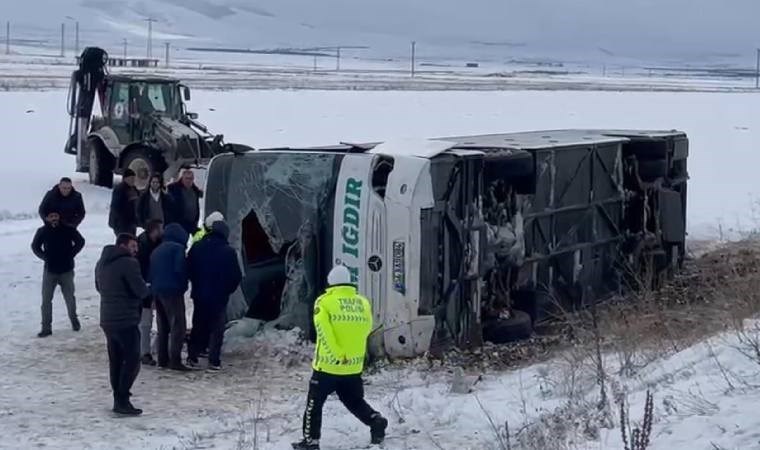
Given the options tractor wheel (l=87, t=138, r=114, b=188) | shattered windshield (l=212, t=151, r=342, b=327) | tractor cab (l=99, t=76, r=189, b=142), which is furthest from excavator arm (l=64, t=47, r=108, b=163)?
shattered windshield (l=212, t=151, r=342, b=327)

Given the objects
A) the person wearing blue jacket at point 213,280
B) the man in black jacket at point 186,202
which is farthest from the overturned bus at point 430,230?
the man in black jacket at point 186,202

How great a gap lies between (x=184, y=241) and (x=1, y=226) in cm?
927

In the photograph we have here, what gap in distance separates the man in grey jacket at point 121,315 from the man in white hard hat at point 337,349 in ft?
6.08

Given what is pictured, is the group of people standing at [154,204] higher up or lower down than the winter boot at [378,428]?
higher up

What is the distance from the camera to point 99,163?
25.4m

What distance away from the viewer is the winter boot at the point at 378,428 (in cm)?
916

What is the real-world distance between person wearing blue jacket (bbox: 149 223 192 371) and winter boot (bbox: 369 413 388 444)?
3.05 meters

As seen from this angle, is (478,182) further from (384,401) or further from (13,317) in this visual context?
(13,317)

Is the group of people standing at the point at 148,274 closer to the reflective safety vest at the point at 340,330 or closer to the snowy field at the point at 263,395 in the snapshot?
the snowy field at the point at 263,395

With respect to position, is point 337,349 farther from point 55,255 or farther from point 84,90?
point 84,90

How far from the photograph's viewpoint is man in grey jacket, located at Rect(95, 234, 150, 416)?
10195 mm

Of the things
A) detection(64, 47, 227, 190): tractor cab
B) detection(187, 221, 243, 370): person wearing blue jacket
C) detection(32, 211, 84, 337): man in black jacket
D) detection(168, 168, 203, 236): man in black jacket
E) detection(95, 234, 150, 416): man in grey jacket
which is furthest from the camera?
detection(64, 47, 227, 190): tractor cab

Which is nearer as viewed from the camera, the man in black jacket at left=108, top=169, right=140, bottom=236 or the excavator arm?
the man in black jacket at left=108, top=169, right=140, bottom=236

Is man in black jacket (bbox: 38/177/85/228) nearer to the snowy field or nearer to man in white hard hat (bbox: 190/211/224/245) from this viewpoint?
the snowy field
